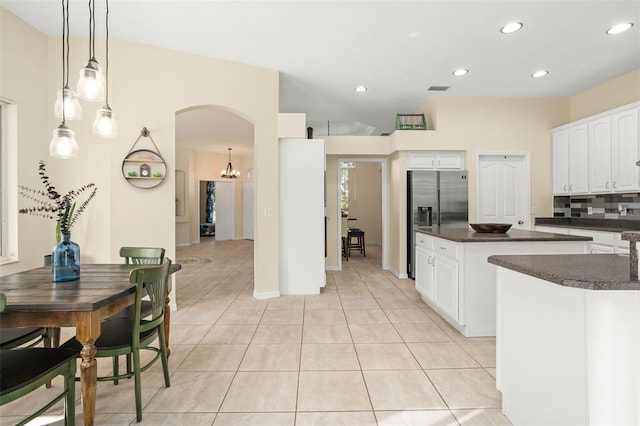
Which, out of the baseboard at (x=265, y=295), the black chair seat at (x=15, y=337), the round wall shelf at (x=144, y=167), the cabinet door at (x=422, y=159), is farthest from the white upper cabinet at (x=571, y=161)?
the black chair seat at (x=15, y=337)

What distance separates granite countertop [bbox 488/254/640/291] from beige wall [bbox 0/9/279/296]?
3.44 m

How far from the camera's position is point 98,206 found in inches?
141

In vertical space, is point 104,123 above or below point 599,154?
below

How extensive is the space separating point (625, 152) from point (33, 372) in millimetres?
5690

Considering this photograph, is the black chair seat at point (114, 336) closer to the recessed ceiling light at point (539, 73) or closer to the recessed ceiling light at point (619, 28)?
the recessed ceiling light at point (619, 28)

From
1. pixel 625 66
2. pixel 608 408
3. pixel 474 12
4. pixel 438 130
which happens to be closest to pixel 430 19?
pixel 474 12

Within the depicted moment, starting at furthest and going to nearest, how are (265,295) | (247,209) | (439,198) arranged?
1. (247,209)
2. (439,198)
3. (265,295)

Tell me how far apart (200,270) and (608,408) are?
582 centimetres

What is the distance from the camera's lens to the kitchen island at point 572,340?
1247mm

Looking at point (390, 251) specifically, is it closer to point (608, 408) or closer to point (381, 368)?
point (381, 368)

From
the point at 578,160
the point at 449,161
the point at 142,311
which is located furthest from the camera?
the point at 449,161

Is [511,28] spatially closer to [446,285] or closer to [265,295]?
[446,285]

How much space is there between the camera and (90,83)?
195 centimetres

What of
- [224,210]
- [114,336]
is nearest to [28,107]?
[114,336]
